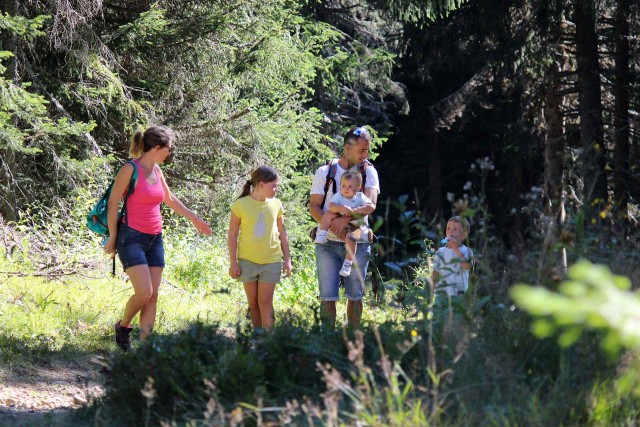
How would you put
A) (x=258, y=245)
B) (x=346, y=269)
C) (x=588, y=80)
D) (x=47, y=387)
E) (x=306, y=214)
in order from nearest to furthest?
(x=47, y=387) < (x=346, y=269) < (x=258, y=245) < (x=588, y=80) < (x=306, y=214)

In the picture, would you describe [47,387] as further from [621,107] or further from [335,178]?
[621,107]

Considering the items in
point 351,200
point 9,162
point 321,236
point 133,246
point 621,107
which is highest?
point 621,107

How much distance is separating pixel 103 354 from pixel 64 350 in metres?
0.37

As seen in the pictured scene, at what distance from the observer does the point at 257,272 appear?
754cm

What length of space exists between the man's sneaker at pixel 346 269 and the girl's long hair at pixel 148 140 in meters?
1.84

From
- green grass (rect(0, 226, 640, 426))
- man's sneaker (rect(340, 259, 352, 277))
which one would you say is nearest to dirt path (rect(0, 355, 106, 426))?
green grass (rect(0, 226, 640, 426))

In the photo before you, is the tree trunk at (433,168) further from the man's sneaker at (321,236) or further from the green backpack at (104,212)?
the green backpack at (104,212)

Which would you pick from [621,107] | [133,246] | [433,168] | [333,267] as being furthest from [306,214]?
[433,168]

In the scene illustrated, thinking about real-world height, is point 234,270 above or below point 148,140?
below

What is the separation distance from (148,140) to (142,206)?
0.57 meters

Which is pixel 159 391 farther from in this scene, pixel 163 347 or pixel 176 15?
pixel 176 15

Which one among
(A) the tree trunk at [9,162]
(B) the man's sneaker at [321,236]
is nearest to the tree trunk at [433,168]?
(A) the tree trunk at [9,162]

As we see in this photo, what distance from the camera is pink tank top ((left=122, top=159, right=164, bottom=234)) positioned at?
729cm

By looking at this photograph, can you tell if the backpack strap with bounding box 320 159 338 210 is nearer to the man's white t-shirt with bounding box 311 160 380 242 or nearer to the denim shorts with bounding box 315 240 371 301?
the man's white t-shirt with bounding box 311 160 380 242
